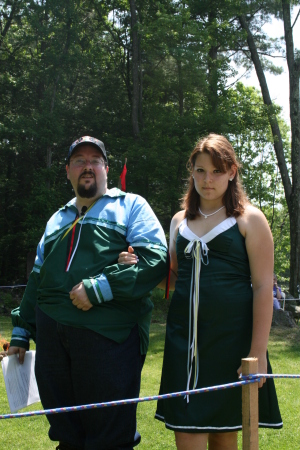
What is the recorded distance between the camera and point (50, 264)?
2.75 metres

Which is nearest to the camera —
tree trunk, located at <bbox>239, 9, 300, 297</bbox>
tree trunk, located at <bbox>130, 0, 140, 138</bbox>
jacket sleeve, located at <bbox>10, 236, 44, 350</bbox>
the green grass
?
jacket sleeve, located at <bbox>10, 236, 44, 350</bbox>

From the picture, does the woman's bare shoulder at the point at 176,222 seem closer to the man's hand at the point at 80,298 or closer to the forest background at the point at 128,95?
the man's hand at the point at 80,298

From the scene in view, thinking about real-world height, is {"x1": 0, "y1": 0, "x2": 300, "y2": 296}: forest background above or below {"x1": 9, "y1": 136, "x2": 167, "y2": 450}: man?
above

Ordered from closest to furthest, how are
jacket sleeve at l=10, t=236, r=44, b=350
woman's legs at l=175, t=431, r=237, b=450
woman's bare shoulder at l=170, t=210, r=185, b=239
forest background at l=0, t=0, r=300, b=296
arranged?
woman's legs at l=175, t=431, r=237, b=450, woman's bare shoulder at l=170, t=210, r=185, b=239, jacket sleeve at l=10, t=236, r=44, b=350, forest background at l=0, t=0, r=300, b=296

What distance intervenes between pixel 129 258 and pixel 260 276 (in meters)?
0.65

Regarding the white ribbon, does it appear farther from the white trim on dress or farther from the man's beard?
the man's beard

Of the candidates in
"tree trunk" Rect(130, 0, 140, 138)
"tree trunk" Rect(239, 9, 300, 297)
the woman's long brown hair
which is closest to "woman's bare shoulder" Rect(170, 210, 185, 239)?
the woman's long brown hair

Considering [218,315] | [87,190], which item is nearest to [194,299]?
[218,315]

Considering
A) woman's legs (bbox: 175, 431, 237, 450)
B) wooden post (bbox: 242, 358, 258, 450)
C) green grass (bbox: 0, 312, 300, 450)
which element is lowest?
green grass (bbox: 0, 312, 300, 450)

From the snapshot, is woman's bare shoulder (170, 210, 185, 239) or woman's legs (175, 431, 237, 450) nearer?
woman's legs (175, 431, 237, 450)

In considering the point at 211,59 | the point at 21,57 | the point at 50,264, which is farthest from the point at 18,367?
the point at 21,57

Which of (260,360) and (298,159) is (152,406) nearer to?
(260,360)

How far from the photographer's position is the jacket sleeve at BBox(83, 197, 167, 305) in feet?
8.24

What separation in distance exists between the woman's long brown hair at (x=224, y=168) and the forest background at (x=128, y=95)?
15.7 metres
